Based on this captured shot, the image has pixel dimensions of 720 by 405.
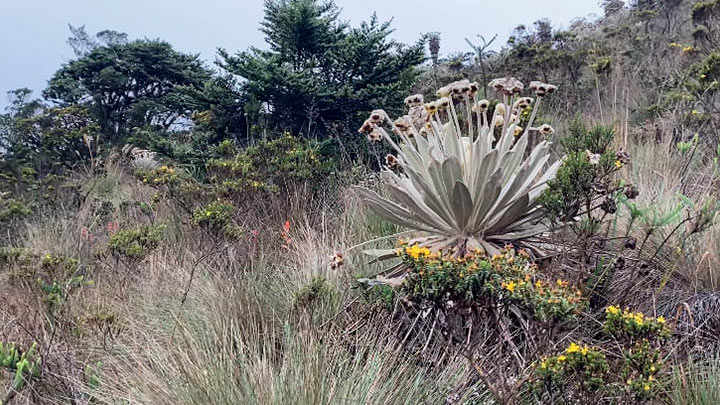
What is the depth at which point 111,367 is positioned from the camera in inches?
112

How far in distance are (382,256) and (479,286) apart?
122 cm

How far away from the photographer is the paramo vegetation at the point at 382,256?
88.0 inches

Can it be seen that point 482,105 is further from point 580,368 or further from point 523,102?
point 580,368

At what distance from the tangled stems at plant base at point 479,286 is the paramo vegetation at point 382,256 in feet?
0.04

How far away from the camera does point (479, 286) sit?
216cm

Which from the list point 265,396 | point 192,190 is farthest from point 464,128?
point 265,396

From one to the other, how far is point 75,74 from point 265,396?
634 inches

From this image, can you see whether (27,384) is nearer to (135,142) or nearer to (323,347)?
(323,347)

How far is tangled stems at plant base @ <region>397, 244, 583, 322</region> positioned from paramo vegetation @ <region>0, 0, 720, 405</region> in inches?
0.4

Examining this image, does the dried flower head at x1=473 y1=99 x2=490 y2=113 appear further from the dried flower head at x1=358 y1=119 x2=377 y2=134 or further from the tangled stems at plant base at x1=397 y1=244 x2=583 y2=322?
the tangled stems at plant base at x1=397 y1=244 x2=583 y2=322

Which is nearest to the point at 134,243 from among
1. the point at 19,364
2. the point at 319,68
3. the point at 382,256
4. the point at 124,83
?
the point at 19,364

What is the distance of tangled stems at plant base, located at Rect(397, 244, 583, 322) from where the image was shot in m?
2.06

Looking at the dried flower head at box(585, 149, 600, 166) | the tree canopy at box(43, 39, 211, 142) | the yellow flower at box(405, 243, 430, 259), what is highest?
the tree canopy at box(43, 39, 211, 142)

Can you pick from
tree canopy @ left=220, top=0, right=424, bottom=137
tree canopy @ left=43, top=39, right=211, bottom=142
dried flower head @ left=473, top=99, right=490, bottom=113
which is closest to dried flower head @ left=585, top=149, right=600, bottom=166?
dried flower head @ left=473, top=99, right=490, bottom=113
